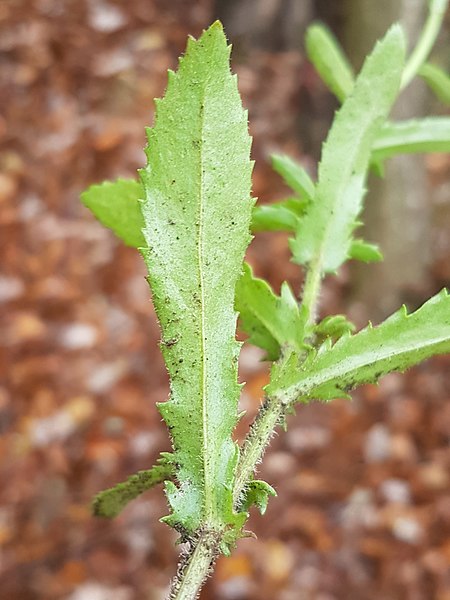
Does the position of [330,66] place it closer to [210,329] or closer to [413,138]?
[413,138]

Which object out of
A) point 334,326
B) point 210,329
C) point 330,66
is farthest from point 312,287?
point 330,66

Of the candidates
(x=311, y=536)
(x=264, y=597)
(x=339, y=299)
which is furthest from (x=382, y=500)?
(x=339, y=299)

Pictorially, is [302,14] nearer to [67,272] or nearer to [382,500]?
[67,272]

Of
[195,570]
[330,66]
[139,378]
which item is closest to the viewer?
[195,570]

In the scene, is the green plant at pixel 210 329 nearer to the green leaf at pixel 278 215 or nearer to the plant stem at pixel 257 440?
the plant stem at pixel 257 440

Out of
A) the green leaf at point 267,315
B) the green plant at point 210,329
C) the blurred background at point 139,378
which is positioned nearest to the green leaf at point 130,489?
the green plant at point 210,329

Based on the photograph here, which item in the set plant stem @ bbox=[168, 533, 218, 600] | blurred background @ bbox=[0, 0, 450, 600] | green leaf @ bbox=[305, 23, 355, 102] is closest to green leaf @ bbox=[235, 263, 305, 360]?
plant stem @ bbox=[168, 533, 218, 600]

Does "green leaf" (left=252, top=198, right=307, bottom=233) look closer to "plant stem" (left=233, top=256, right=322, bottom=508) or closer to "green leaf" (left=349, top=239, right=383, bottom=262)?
"green leaf" (left=349, top=239, right=383, bottom=262)
